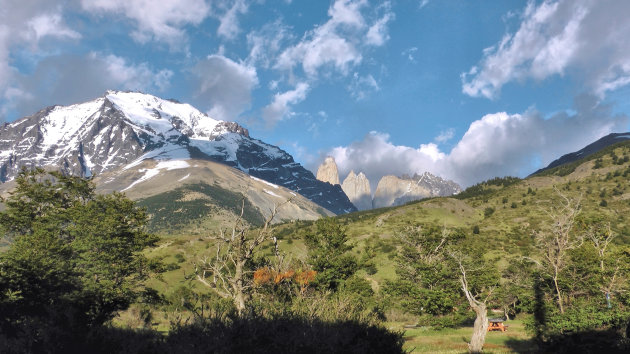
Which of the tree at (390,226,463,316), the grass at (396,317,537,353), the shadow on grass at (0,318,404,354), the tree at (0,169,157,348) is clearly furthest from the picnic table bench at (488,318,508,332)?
the tree at (0,169,157,348)

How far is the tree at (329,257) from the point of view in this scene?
142 ft

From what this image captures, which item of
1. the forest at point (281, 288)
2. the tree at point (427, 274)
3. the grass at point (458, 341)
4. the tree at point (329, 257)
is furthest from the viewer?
the tree at point (329, 257)

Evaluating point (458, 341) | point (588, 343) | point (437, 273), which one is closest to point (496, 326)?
point (437, 273)

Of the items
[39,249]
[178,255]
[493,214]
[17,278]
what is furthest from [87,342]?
[493,214]

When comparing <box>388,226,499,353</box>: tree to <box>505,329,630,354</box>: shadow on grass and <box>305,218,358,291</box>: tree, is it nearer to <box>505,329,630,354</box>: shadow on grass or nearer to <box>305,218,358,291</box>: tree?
<box>305,218,358,291</box>: tree

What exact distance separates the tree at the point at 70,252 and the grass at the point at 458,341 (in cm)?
2339

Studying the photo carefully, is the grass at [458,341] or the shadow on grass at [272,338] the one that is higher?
the shadow on grass at [272,338]

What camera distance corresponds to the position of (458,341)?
95.9ft

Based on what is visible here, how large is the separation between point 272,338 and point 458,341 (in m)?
23.6

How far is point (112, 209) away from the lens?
46.2 m

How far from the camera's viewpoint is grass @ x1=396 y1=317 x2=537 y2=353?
81.6ft

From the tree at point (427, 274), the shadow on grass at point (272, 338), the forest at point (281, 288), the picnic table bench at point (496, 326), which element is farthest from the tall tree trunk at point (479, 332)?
the tree at point (427, 274)

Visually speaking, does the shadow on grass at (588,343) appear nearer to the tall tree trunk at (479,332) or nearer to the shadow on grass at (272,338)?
the tall tree trunk at (479,332)

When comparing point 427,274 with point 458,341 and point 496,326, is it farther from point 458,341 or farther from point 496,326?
point 458,341
